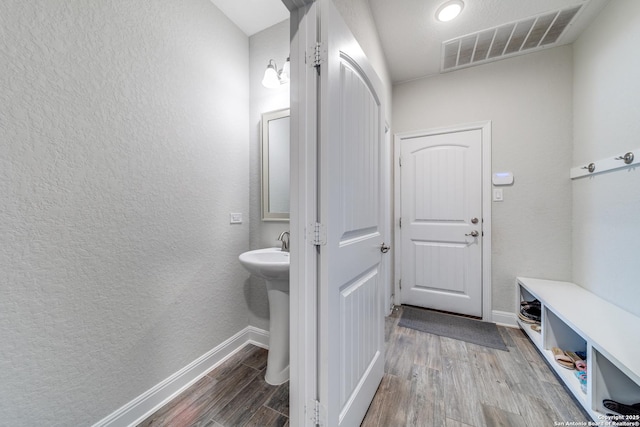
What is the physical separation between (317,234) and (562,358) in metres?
1.94

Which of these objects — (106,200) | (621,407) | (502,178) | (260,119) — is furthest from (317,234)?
(502,178)

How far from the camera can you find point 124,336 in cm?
118

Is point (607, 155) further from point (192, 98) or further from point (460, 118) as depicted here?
point (192, 98)

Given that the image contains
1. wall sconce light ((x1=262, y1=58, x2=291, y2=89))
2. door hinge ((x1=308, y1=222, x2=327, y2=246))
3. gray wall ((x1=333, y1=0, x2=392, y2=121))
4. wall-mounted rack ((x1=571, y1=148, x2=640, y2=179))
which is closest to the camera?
door hinge ((x1=308, y1=222, x2=327, y2=246))

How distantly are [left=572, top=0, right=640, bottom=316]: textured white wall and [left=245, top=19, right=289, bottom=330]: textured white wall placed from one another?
225 centimetres

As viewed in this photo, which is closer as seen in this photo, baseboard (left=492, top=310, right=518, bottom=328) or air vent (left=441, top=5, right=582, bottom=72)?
air vent (left=441, top=5, right=582, bottom=72)

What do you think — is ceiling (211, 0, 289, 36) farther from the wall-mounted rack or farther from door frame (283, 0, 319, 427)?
the wall-mounted rack

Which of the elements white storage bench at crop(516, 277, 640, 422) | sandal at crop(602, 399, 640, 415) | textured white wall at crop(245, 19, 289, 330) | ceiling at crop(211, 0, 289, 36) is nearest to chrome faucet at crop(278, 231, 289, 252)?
textured white wall at crop(245, 19, 289, 330)

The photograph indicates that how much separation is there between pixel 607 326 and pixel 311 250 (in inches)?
69.2

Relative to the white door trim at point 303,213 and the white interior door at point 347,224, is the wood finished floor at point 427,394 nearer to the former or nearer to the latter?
the white interior door at point 347,224

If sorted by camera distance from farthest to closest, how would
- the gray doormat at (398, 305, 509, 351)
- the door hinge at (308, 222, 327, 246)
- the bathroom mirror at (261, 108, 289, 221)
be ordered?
the gray doormat at (398, 305, 509, 351) < the bathroom mirror at (261, 108, 289, 221) < the door hinge at (308, 222, 327, 246)


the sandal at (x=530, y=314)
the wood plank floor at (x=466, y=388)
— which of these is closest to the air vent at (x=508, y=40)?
the sandal at (x=530, y=314)

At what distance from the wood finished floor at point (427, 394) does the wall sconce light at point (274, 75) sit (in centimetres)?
211

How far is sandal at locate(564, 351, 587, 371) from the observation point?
142 cm
